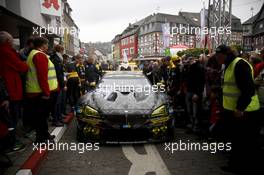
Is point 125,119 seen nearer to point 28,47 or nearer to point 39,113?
point 39,113

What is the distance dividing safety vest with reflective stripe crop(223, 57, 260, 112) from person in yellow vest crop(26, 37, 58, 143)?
2.87 m

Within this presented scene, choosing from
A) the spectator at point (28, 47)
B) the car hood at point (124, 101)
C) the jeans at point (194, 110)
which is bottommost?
the jeans at point (194, 110)

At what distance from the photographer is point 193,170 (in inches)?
171

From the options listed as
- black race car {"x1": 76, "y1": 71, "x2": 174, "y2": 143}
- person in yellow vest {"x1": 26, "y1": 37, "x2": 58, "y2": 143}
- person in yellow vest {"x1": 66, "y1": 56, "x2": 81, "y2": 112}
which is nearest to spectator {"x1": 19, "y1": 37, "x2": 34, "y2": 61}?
person in yellow vest {"x1": 26, "y1": 37, "x2": 58, "y2": 143}

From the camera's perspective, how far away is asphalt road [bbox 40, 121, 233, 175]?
432cm

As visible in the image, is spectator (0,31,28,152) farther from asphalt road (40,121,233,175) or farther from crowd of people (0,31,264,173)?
asphalt road (40,121,233,175)

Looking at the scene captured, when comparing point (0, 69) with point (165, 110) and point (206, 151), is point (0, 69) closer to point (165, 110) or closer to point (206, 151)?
point (165, 110)

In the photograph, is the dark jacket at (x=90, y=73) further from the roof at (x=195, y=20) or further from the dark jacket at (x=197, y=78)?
the roof at (x=195, y=20)

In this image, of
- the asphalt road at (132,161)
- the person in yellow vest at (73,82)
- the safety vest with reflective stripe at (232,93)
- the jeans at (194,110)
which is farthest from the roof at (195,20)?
the safety vest with reflective stripe at (232,93)

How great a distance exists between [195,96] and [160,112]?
113 centimetres

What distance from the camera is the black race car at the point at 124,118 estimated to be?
5438mm

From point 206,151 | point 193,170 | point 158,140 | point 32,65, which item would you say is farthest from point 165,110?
point 32,65

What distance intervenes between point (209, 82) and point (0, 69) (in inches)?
160

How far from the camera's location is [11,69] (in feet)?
15.6
